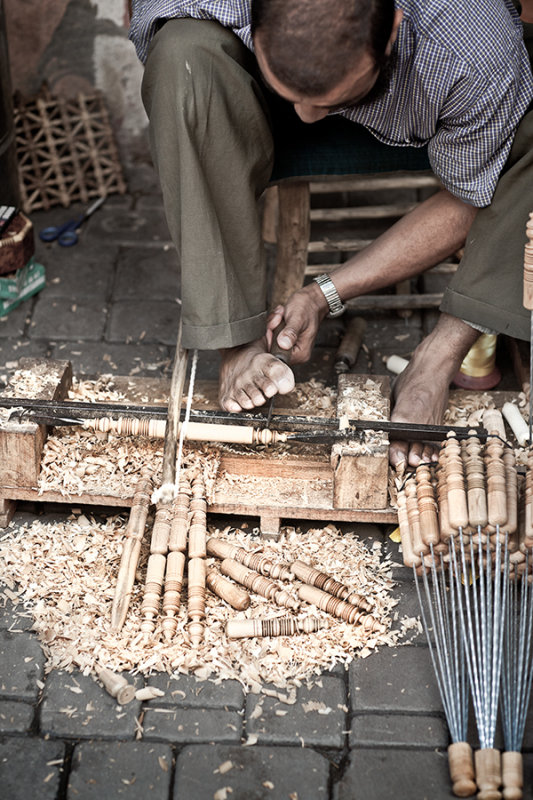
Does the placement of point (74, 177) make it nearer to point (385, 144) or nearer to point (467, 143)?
point (385, 144)

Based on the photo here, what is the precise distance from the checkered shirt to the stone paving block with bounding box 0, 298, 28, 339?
124 cm

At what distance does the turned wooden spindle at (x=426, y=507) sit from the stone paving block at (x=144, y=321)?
4.26 feet

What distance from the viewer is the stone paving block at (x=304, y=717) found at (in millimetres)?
2057

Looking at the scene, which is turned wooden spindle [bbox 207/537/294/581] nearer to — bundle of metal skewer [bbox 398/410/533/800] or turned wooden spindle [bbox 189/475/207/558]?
turned wooden spindle [bbox 189/475/207/558]

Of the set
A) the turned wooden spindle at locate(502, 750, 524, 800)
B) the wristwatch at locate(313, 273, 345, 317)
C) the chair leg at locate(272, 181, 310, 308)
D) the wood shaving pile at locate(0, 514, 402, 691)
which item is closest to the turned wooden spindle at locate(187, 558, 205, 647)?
the wood shaving pile at locate(0, 514, 402, 691)

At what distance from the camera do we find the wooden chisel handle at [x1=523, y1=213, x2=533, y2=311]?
7.55 ft

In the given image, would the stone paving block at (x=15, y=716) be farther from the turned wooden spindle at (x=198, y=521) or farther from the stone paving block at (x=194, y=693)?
the turned wooden spindle at (x=198, y=521)

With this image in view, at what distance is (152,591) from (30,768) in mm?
487

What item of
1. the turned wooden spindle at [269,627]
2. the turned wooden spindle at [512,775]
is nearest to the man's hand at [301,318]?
the turned wooden spindle at [269,627]

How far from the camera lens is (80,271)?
3799 mm

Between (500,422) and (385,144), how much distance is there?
36.0 inches

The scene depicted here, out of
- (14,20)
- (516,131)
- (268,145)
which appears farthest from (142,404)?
(14,20)

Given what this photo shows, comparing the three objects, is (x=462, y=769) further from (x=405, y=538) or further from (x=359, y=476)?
(x=359, y=476)

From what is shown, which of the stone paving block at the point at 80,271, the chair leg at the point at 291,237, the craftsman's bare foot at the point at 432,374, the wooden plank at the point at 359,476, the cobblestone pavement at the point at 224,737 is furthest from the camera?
the stone paving block at the point at 80,271
